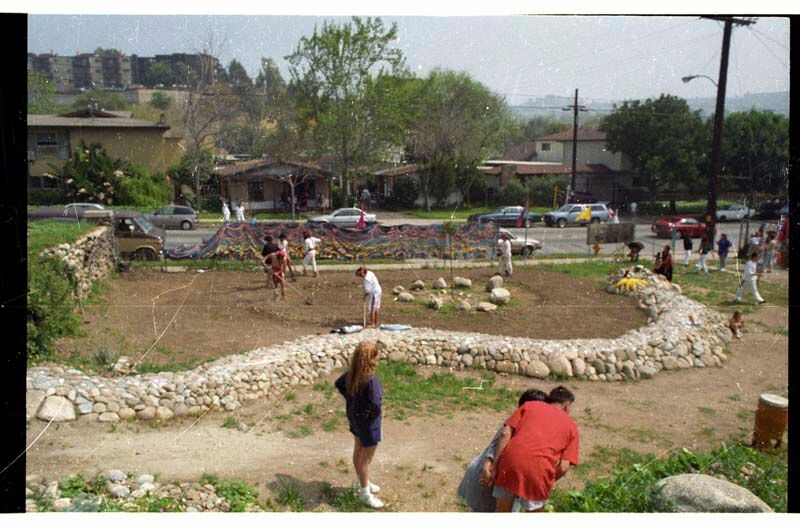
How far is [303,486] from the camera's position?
181 inches

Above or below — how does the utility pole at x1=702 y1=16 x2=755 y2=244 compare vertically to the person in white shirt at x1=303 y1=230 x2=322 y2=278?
above

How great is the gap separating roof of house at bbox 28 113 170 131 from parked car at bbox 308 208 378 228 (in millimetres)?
1948

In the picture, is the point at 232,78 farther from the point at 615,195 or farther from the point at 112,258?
the point at 112,258

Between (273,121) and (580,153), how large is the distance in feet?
10.1

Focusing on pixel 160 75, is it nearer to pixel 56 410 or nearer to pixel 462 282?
pixel 56 410

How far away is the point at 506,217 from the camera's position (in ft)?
23.7

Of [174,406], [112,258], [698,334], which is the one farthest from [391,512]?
[112,258]

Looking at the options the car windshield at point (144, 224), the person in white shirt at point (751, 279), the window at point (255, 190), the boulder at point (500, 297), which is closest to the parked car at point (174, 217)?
the car windshield at point (144, 224)

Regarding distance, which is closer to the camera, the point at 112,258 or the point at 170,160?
the point at 170,160

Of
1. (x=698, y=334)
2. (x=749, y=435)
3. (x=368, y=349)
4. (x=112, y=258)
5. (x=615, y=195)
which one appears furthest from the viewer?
(x=112, y=258)

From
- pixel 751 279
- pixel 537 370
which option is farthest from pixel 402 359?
pixel 751 279

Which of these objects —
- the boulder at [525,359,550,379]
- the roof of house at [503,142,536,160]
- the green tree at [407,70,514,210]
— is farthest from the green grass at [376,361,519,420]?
the roof of house at [503,142,536,160]

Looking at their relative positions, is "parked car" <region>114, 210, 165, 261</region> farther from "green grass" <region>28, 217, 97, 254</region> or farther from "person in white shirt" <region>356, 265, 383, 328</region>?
A: "person in white shirt" <region>356, 265, 383, 328</region>

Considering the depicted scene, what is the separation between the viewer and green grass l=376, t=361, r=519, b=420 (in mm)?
6207
